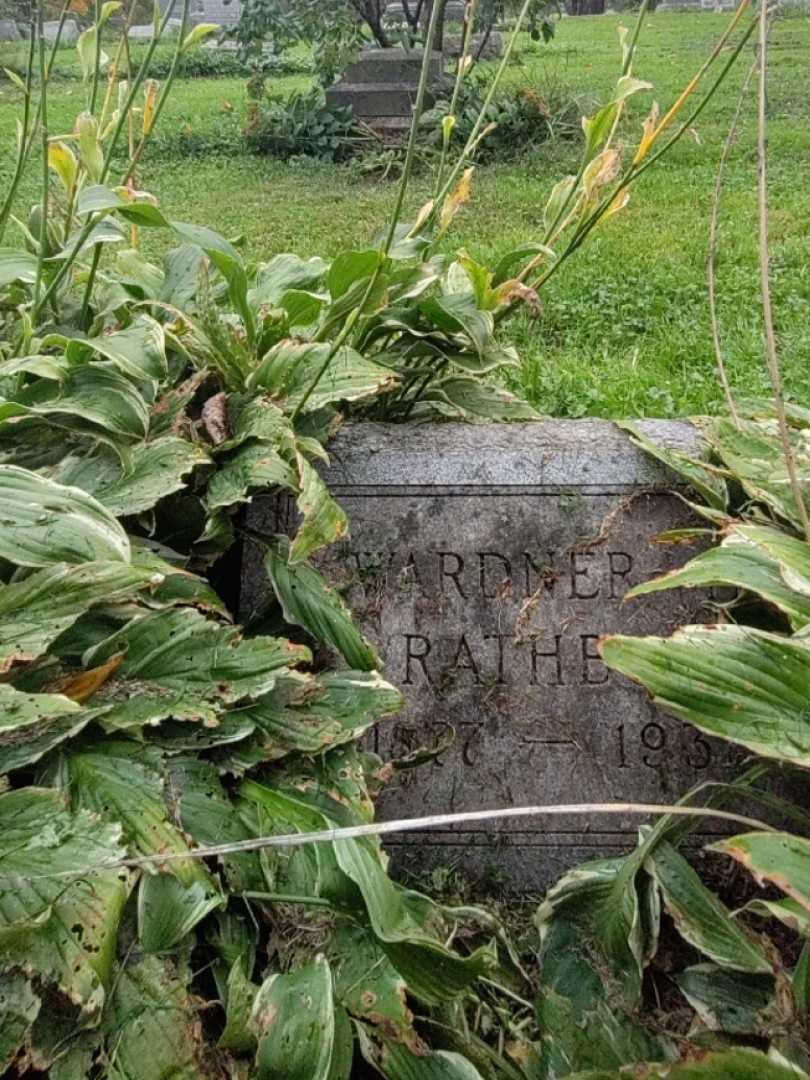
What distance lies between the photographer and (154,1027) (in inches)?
51.1

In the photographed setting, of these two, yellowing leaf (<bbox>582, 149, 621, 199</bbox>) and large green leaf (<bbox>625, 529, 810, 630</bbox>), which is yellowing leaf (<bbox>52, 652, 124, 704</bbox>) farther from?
yellowing leaf (<bbox>582, 149, 621, 199</bbox>)

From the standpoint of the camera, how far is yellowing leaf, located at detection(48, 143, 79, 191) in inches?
74.0

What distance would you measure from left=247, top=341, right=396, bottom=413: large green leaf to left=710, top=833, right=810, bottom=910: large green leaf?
3.30 feet

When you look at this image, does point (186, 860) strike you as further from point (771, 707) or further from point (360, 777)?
point (771, 707)

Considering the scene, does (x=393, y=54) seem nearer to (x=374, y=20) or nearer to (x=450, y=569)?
(x=374, y=20)

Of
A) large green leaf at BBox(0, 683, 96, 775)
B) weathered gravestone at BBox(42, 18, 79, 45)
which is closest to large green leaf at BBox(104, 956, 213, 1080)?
large green leaf at BBox(0, 683, 96, 775)

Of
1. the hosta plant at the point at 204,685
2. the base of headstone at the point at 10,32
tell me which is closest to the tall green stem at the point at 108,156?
the hosta plant at the point at 204,685

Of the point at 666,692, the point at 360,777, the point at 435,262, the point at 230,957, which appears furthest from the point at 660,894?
the point at 435,262

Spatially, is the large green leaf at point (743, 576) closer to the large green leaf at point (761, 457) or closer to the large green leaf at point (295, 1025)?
the large green leaf at point (761, 457)

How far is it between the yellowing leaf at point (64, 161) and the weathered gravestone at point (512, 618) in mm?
669

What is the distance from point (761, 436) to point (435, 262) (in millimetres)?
712

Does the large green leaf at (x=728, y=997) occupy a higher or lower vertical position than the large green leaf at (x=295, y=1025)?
lower

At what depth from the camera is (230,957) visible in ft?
4.68

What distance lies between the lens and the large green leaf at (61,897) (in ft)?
4.08
